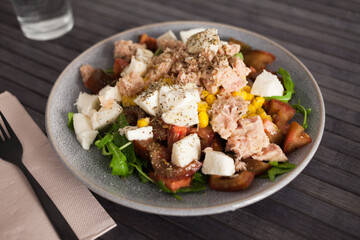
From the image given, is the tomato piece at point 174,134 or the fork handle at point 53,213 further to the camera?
the tomato piece at point 174,134

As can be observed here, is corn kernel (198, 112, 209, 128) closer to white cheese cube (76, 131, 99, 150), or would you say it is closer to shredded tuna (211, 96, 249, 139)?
shredded tuna (211, 96, 249, 139)

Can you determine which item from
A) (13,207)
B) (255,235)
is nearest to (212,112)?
(255,235)

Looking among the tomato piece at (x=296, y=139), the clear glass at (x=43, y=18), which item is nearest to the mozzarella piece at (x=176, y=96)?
the tomato piece at (x=296, y=139)

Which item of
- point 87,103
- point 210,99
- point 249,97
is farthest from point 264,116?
point 87,103

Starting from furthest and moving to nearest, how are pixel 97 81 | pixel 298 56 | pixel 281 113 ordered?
pixel 298 56 → pixel 97 81 → pixel 281 113

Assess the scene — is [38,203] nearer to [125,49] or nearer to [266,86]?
[125,49]

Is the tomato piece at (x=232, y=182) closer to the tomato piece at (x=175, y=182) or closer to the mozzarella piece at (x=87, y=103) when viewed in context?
the tomato piece at (x=175, y=182)
